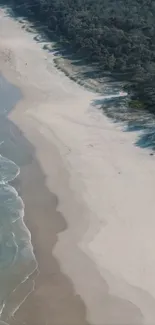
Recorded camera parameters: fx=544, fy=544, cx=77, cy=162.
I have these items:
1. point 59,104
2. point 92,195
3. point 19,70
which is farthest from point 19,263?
point 19,70

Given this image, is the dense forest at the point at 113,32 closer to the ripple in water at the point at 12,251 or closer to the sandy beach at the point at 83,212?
the sandy beach at the point at 83,212

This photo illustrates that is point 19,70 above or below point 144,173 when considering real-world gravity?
below

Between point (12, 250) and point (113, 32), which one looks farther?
point (113, 32)

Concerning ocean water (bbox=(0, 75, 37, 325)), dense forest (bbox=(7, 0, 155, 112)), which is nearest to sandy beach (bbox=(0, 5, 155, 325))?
ocean water (bbox=(0, 75, 37, 325))

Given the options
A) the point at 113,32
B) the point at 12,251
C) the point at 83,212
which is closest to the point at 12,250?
the point at 12,251

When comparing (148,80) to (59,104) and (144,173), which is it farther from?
(144,173)

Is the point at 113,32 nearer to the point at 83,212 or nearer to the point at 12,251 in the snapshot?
the point at 83,212

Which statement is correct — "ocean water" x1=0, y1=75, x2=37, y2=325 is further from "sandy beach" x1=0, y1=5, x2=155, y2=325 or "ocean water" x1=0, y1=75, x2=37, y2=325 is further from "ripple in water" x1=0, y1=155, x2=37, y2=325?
"sandy beach" x1=0, y1=5, x2=155, y2=325
